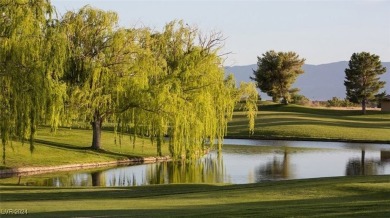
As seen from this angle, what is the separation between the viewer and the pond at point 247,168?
3250 centimetres

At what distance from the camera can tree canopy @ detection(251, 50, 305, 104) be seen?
98.8m

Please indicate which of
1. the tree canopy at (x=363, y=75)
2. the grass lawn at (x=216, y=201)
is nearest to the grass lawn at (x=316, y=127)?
the tree canopy at (x=363, y=75)

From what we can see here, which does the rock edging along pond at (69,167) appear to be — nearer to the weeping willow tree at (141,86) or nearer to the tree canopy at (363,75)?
the weeping willow tree at (141,86)

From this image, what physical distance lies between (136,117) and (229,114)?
6878 millimetres

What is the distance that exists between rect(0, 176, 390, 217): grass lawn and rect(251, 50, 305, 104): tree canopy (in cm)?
7309

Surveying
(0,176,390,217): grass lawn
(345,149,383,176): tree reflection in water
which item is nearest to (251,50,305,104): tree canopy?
(345,149,383,176): tree reflection in water

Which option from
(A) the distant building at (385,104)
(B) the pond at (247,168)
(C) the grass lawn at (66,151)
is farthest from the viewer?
(A) the distant building at (385,104)

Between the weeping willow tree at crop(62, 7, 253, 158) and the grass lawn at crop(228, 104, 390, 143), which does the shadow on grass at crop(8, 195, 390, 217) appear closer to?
the weeping willow tree at crop(62, 7, 253, 158)

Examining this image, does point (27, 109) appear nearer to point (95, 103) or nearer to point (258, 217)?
point (95, 103)

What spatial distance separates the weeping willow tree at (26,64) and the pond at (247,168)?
13.1ft

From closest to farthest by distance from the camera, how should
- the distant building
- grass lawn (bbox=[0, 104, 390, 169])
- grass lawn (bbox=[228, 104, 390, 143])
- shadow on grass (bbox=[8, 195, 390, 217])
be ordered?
1. shadow on grass (bbox=[8, 195, 390, 217])
2. grass lawn (bbox=[0, 104, 390, 169])
3. grass lawn (bbox=[228, 104, 390, 143])
4. the distant building

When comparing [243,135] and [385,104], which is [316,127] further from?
[385,104]

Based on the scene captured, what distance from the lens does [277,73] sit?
325 ft

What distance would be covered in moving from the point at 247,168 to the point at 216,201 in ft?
61.1
